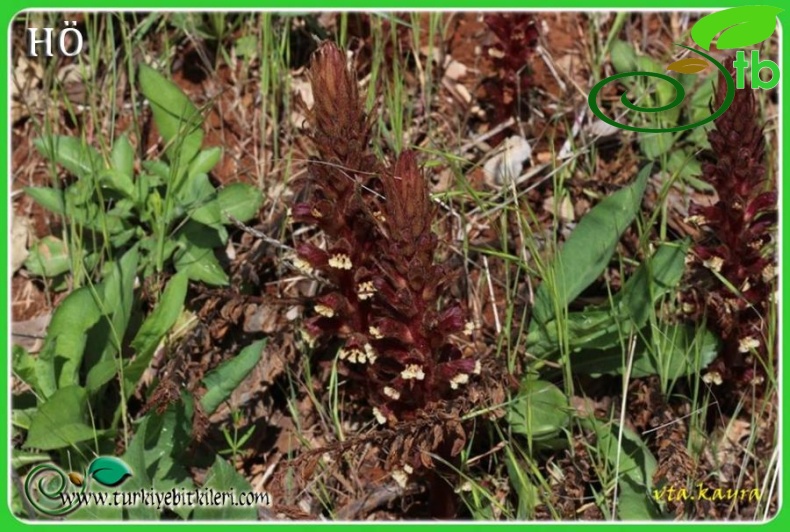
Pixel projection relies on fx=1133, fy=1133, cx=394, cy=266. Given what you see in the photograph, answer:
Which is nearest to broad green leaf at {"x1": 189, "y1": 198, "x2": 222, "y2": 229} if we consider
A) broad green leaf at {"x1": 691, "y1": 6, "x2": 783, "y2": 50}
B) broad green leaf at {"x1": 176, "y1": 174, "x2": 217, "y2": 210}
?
broad green leaf at {"x1": 176, "y1": 174, "x2": 217, "y2": 210}

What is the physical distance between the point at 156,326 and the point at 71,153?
935 millimetres

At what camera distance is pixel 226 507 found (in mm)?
3893

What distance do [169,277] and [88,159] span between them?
1.95ft

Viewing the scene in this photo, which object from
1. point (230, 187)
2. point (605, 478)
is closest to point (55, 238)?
point (230, 187)

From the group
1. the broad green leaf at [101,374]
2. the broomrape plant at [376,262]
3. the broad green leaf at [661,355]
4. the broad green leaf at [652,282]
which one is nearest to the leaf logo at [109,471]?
the broad green leaf at [101,374]

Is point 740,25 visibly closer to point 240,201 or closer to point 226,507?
point 240,201

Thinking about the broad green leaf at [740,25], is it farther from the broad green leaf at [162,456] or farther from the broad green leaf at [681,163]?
the broad green leaf at [162,456]

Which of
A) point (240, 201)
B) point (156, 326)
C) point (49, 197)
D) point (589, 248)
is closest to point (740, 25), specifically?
point (589, 248)

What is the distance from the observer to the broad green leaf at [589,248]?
415 cm

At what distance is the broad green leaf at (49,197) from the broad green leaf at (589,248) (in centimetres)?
191

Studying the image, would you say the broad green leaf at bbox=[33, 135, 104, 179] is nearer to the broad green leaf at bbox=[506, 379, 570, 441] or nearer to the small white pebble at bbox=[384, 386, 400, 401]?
the small white pebble at bbox=[384, 386, 400, 401]

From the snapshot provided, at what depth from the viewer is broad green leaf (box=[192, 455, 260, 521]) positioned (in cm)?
388

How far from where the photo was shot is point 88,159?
4.62 m

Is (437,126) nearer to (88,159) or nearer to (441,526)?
(88,159)
